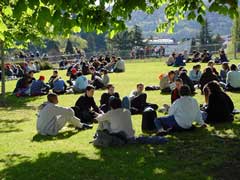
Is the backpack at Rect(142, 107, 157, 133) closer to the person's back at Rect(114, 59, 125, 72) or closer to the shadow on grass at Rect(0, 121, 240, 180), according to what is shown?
the shadow on grass at Rect(0, 121, 240, 180)

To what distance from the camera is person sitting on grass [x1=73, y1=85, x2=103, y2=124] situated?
45.9ft

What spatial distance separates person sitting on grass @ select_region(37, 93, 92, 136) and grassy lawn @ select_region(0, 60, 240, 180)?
0.86 ft

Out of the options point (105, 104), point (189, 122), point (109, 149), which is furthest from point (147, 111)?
point (105, 104)

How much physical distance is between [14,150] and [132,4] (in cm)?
480

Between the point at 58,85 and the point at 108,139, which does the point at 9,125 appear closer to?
the point at 108,139

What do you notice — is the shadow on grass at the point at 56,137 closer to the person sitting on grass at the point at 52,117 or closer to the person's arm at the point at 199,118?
the person sitting on grass at the point at 52,117

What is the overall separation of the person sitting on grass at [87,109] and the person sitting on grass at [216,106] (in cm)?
322

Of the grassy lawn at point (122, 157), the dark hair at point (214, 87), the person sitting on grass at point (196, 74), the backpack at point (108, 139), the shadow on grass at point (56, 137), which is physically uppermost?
the dark hair at point (214, 87)

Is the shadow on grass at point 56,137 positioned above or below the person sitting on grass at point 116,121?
below

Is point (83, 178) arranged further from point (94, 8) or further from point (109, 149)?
point (94, 8)

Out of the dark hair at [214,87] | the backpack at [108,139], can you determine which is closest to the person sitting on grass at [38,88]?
the dark hair at [214,87]

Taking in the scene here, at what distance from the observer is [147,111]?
12234 millimetres

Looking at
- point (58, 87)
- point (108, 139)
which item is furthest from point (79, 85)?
point (108, 139)

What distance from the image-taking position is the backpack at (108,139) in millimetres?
10484
